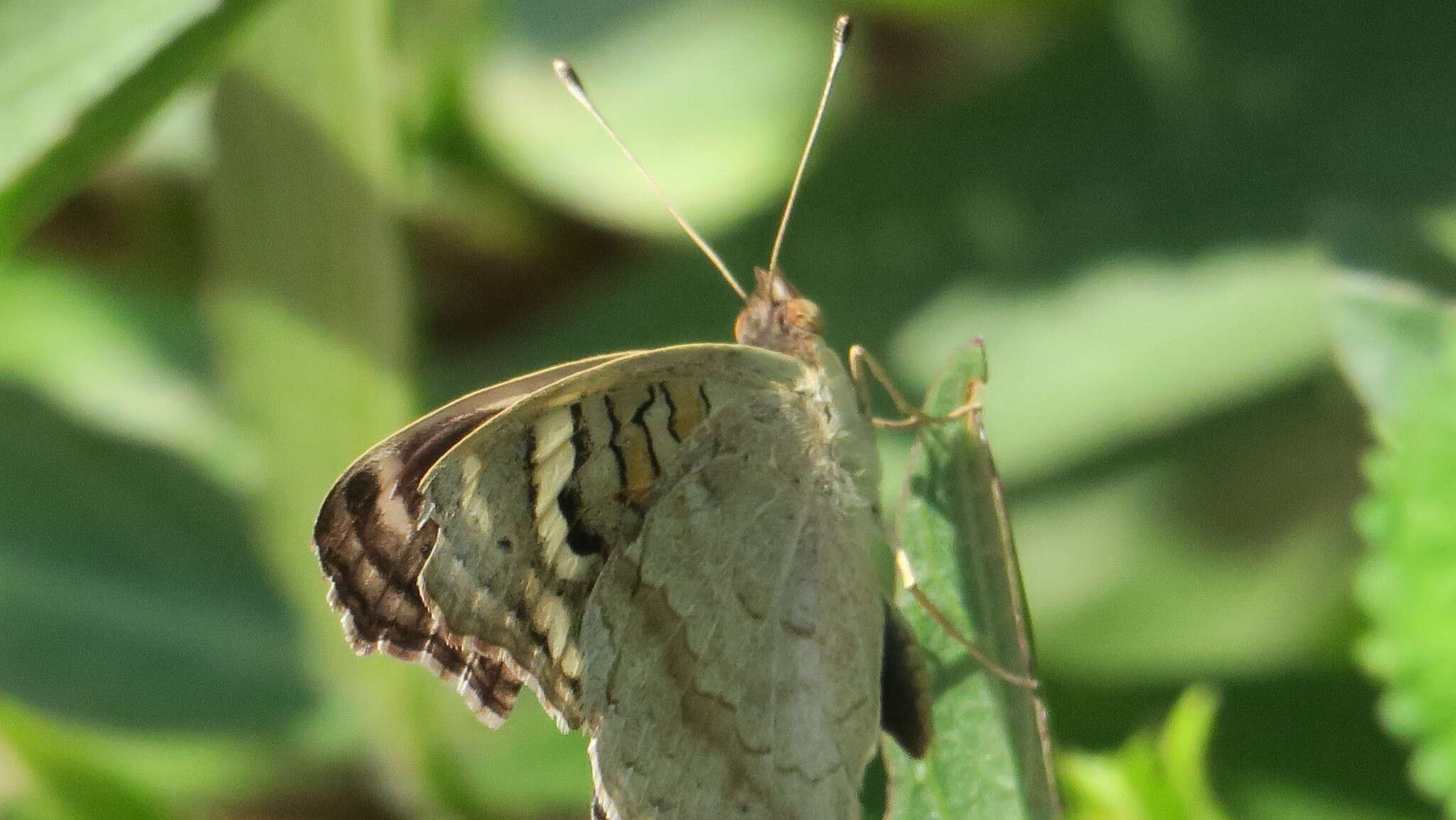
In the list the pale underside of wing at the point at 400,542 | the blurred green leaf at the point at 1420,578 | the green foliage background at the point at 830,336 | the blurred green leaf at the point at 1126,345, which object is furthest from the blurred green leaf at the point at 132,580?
the blurred green leaf at the point at 1420,578

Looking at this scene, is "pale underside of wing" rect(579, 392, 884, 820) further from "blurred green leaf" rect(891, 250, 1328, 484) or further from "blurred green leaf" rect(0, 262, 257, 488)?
"blurred green leaf" rect(0, 262, 257, 488)

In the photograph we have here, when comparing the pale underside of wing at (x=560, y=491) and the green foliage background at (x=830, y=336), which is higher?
the green foliage background at (x=830, y=336)

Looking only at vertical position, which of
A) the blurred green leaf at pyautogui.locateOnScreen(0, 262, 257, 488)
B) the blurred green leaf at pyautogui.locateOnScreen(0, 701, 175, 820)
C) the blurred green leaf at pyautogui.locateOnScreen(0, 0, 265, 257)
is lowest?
the blurred green leaf at pyautogui.locateOnScreen(0, 701, 175, 820)

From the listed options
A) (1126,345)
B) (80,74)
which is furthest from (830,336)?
(80,74)

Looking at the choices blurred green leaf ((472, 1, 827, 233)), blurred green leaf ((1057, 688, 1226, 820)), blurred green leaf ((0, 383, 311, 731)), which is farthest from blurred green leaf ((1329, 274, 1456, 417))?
blurred green leaf ((0, 383, 311, 731))

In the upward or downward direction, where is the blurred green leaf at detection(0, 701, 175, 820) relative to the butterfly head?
downward

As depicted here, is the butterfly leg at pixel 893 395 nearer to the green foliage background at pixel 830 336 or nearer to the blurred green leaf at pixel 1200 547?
the green foliage background at pixel 830 336

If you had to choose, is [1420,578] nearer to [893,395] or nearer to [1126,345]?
[893,395]
